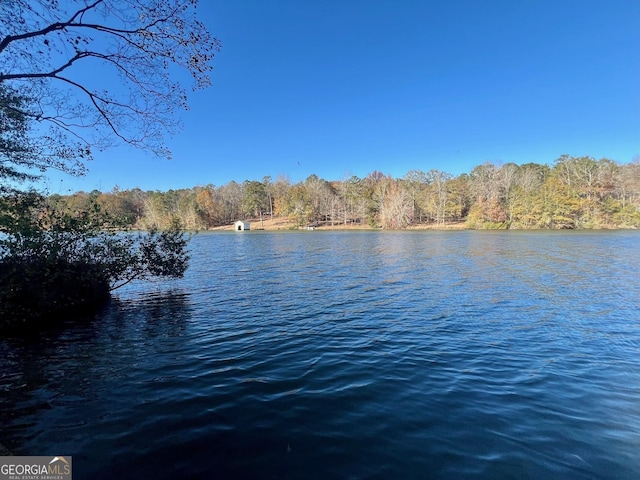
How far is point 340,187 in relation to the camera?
124 m

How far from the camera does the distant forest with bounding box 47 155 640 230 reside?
76.0m

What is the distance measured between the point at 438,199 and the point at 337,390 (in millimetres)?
99819

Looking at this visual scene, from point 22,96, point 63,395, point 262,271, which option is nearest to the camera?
point 63,395

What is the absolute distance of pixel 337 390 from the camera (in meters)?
6.97

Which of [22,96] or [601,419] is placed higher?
[22,96]

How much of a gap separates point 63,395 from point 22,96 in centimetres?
1001

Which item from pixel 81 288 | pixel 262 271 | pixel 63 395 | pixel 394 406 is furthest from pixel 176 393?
pixel 262 271

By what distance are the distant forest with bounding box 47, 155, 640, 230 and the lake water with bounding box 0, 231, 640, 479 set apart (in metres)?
39.9

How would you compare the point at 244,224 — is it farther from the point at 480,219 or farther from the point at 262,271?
the point at 262,271

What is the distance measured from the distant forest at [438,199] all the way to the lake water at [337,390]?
1572 inches

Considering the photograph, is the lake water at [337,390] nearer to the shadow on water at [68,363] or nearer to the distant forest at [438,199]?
the shadow on water at [68,363]

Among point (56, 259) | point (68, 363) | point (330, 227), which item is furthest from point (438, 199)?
point (68, 363)

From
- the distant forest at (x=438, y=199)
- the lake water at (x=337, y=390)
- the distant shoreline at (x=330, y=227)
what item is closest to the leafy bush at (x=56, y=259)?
the lake water at (x=337, y=390)

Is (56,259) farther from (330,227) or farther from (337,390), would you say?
(330,227)
